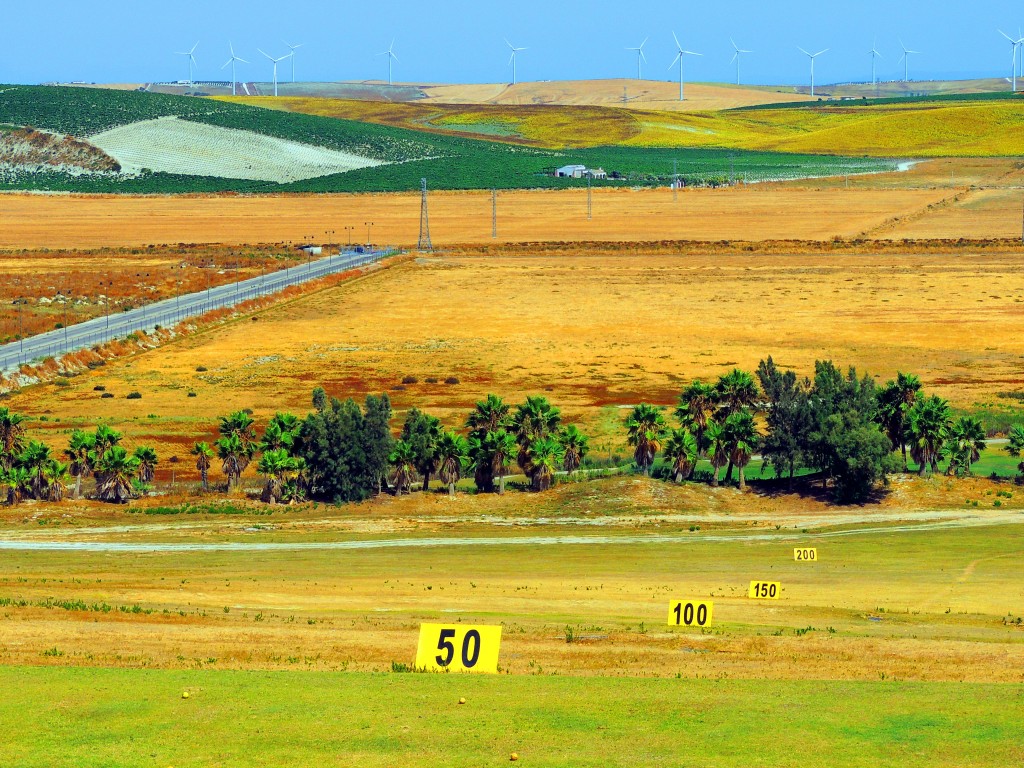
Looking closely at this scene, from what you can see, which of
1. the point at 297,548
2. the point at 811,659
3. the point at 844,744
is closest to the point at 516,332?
the point at 297,548

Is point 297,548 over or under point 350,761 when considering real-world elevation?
under

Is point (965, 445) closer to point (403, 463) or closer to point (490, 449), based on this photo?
point (490, 449)

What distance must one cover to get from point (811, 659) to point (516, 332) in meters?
81.5

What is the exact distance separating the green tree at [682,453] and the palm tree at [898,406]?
900 centimetres

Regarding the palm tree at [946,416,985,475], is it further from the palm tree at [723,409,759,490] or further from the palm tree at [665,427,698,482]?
the palm tree at [665,427,698,482]

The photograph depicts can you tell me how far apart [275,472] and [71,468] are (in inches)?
348

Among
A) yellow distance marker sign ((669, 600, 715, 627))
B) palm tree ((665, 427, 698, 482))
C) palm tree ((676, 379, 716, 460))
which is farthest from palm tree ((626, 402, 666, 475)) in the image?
yellow distance marker sign ((669, 600, 715, 627))

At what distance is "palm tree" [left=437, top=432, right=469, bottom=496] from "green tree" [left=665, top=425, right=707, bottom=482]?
8654 mm

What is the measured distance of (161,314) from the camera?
11962 centimetres

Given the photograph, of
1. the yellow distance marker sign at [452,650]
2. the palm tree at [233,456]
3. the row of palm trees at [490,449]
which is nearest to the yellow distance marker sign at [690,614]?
the yellow distance marker sign at [452,650]

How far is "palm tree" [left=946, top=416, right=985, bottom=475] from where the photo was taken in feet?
207

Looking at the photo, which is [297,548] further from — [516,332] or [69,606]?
[516,332]

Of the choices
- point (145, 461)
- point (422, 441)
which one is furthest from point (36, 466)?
point (422, 441)

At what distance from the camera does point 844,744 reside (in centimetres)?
2367
